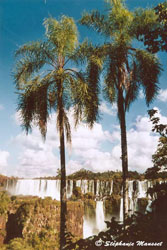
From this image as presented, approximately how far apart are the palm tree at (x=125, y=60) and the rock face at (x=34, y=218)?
59.0 ft

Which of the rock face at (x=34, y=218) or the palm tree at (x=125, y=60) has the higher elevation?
the palm tree at (x=125, y=60)

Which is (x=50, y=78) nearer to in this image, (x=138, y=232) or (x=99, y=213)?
(x=138, y=232)

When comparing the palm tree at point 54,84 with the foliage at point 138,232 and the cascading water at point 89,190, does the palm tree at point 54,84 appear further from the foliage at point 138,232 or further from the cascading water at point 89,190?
the cascading water at point 89,190

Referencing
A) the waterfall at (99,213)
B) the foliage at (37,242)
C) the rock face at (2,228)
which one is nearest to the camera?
the foliage at (37,242)

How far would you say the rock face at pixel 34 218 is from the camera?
2300 centimetres

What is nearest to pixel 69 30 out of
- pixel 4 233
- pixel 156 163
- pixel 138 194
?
pixel 156 163

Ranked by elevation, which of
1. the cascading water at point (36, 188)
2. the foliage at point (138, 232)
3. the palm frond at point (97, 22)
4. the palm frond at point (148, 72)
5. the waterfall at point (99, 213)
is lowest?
the waterfall at point (99, 213)

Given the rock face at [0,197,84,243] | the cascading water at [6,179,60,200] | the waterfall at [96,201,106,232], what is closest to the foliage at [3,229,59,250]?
the rock face at [0,197,84,243]

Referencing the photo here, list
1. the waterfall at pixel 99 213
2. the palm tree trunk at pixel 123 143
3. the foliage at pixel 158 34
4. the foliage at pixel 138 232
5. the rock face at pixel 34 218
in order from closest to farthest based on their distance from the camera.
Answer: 1. the foliage at pixel 138 232
2. the foliage at pixel 158 34
3. the palm tree trunk at pixel 123 143
4. the rock face at pixel 34 218
5. the waterfall at pixel 99 213

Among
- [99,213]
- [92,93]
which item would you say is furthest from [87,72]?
[99,213]

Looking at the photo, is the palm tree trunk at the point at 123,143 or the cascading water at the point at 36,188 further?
the cascading water at the point at 36,188

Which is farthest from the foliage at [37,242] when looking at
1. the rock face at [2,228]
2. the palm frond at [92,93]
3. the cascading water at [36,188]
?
the cascading water at [36,188]

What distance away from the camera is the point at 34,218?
2322 cm

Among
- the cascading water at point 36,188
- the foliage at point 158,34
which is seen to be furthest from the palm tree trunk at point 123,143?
the cascading water at point 36,188
